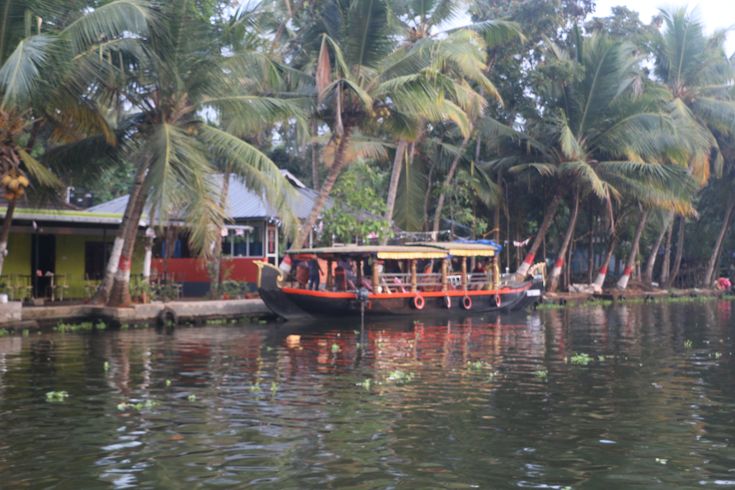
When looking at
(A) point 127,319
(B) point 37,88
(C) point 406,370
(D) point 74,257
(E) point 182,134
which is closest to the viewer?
(C) point 406,370

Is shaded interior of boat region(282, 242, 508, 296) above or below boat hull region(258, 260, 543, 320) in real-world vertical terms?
above

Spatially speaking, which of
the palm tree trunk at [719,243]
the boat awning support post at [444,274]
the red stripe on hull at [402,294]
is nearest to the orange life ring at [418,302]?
the red stripe on hull at [402,294]

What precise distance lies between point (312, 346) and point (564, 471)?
35.8 ft

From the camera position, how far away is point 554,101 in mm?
35812

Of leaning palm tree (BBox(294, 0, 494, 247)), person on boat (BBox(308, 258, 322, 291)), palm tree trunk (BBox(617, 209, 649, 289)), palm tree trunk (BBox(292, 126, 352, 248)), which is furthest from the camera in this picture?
palm tree trunk (BBox(617, 209, 649, 289))

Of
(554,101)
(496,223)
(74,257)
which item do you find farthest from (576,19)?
(74,257)

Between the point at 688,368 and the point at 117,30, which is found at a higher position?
the point at 117,30

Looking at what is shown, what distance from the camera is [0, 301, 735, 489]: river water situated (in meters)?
8.17

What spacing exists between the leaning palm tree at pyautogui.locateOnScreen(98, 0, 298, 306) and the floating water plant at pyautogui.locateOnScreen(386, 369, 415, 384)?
723 cm

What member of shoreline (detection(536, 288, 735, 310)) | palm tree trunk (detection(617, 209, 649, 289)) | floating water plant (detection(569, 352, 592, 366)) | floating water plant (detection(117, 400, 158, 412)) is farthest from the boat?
floating water plant (detection(117, 400, 158, 412))

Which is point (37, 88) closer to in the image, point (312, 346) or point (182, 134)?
point (182, 134)

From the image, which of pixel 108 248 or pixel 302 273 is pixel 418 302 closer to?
pixel 302 273

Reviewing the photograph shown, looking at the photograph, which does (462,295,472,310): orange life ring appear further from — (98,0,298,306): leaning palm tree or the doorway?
the doorway

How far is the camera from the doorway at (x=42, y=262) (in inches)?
1041
